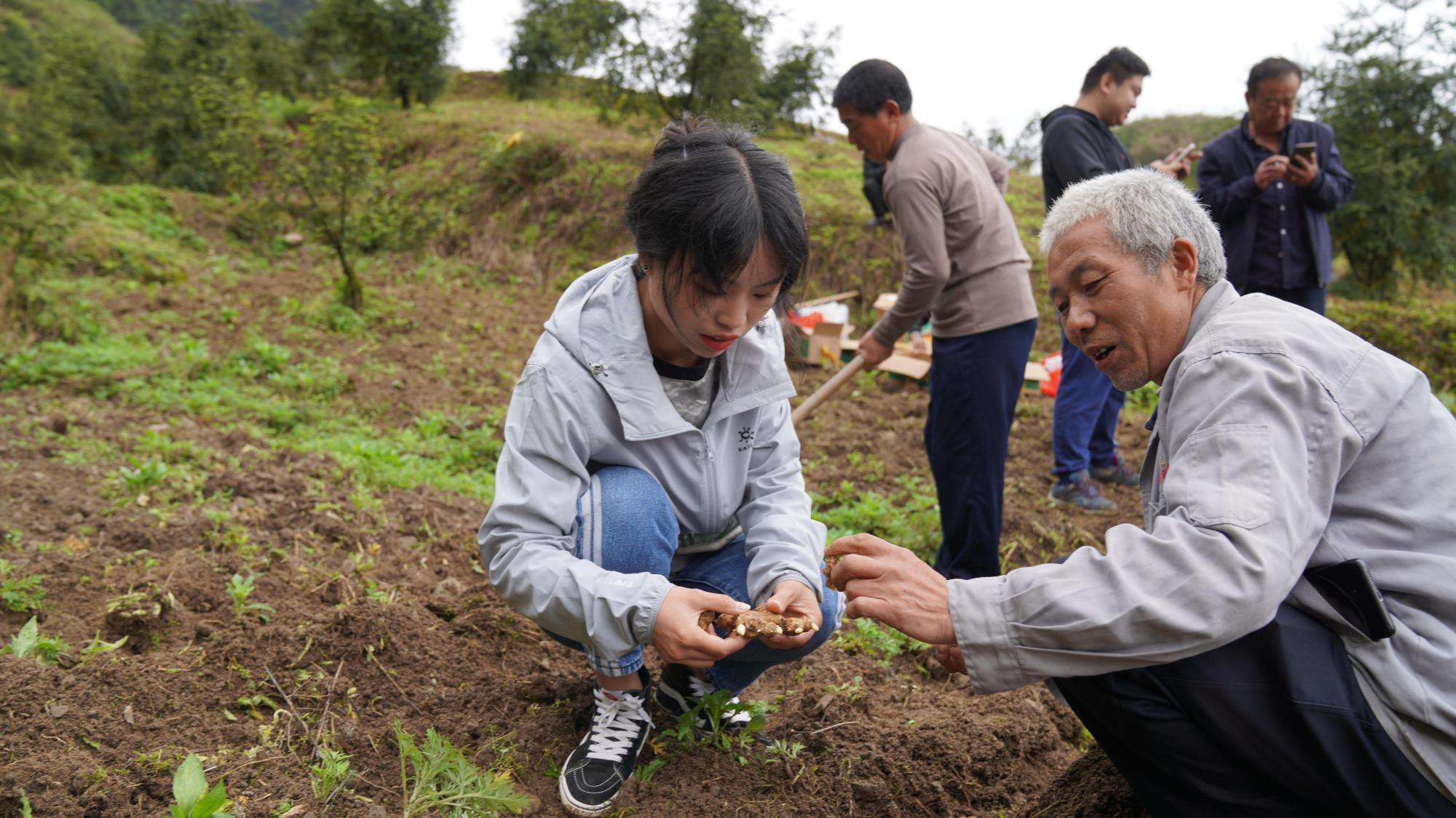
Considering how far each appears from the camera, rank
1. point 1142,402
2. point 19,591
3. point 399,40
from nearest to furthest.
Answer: point 19,591
point 1142,402
point 399,40

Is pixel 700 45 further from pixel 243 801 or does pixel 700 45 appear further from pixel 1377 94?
pixel 243 801

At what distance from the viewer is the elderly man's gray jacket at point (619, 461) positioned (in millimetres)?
1796

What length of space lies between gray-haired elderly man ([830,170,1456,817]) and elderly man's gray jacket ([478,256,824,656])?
50 cm

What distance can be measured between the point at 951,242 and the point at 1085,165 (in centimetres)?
98

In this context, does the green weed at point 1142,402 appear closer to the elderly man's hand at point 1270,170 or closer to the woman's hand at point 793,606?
the elderly man's hand at point 1270,170

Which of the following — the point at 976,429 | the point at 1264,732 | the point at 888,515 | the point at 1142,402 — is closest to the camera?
the point at 1264,732

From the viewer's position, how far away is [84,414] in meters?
4.33

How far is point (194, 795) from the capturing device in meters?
1.50

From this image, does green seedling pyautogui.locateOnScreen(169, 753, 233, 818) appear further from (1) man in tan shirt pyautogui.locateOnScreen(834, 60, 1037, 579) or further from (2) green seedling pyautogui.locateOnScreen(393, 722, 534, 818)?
(1) man in tan shirt pyautogui.locateOnScreen(834, 60, 1037, 579)

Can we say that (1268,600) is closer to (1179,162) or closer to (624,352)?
(624,352)

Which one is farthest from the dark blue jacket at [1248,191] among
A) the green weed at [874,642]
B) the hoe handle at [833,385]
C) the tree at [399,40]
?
the tree at [399,40]

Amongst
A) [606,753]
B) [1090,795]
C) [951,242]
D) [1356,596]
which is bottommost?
[606,753]

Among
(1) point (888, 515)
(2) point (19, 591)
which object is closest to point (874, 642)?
(1) point (888, 515)

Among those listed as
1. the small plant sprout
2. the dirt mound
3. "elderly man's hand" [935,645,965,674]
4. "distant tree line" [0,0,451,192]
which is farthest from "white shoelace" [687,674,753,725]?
"distant tree line" [0,0,451,192]
